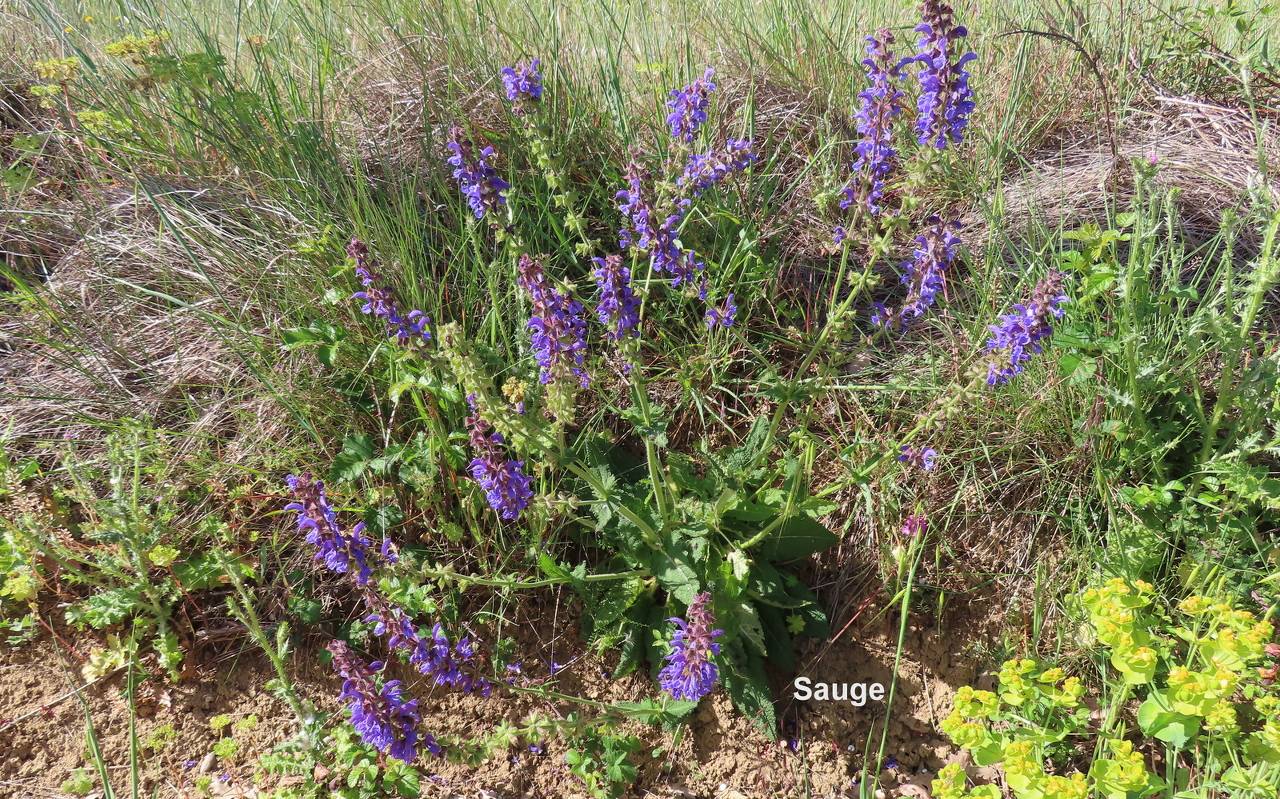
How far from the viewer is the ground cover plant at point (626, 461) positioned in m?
1.89

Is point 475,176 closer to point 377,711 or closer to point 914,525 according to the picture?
point 377,711

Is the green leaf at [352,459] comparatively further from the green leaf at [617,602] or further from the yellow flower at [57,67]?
the yellow flower at [57,67]

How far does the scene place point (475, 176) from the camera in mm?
2189

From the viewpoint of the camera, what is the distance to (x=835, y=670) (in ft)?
7.64

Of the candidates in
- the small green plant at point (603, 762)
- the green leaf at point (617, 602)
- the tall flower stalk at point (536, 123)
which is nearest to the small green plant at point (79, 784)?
the small green plant at point (603, 762)

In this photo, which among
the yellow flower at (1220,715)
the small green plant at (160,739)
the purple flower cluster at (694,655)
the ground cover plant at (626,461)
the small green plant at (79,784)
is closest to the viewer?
the yellow flower at (1220,715)

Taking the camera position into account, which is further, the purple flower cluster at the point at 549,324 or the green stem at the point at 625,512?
the green stem at the point at 625,512

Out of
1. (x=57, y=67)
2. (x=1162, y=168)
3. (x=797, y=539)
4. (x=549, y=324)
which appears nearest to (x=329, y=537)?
(x=549, y=324)

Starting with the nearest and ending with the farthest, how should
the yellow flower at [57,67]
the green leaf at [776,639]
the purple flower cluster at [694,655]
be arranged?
the purple flower cluster at [694,655] → the green leaf at [776,639] → the yellow flower at [57,67]

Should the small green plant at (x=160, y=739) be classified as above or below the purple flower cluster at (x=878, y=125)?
below

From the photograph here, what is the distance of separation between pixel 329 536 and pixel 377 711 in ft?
1.29

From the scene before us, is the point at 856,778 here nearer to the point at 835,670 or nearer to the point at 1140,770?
the point at 835,670

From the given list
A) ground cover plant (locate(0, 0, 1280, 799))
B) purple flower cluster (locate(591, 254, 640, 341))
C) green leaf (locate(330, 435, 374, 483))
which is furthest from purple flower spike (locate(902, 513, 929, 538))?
green leaf (locate(330, 435, 374, 483))

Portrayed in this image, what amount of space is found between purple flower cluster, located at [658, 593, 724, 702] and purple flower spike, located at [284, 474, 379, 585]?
27.4 inches
